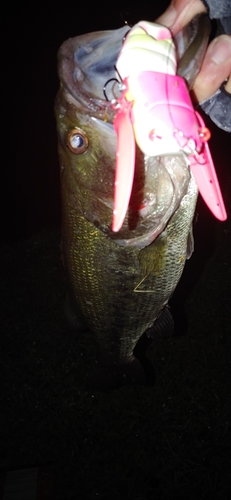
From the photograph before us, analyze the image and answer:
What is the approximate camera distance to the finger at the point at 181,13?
1.11m

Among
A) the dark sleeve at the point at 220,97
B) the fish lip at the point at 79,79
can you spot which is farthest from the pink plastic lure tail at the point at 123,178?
the dark sleeve at the point at 220,97

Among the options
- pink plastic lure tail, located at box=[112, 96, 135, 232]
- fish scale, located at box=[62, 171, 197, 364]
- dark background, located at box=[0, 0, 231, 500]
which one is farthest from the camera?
dark background, located at box=[0, 0, 231, 500]

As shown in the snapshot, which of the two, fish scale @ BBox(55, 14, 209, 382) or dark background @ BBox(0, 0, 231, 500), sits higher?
fish scale @ BBox(55, 14, 209, 382)

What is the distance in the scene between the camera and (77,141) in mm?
1266

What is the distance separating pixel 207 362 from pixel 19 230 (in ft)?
10.3

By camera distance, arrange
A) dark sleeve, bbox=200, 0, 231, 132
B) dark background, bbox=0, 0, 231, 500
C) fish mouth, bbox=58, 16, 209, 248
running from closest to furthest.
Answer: fish mouth, bbox=58, 16, 209, 248 → dark sleeve, bbox=200, 0, 231, 132 → dark background, bbox=0, 0, 231, 500

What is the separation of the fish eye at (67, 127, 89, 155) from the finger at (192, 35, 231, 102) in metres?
0.37

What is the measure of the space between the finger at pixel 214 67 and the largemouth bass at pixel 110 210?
8 cm

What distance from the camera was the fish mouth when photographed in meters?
1.08

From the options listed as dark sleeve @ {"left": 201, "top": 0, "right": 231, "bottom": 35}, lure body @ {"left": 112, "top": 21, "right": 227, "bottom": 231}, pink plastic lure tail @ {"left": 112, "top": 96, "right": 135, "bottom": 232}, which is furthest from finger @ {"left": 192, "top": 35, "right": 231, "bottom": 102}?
pink plastic lure tail @ {"left": 112, "top": 96, "right": 135, "bottom": 232}

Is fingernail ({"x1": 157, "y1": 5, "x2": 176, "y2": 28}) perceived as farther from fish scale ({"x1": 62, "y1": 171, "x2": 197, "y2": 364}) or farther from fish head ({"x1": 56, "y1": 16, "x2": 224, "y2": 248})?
fish scale ({"x1": 62, "y1": 171, "x2": 197, "y2": 364})

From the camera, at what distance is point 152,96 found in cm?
85

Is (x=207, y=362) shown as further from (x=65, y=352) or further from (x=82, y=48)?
(x=82, y=48)

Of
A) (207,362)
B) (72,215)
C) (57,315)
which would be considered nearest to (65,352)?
(57,315)
